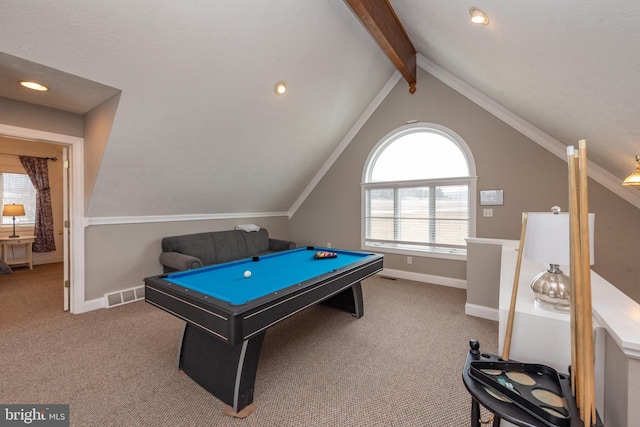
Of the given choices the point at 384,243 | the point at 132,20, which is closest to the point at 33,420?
the point at 132,20

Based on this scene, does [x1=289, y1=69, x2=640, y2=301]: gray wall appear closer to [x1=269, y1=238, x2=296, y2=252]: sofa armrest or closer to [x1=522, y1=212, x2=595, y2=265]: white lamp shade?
[x1=269, y1=238, x2=296, y2=252]: sofa armrest

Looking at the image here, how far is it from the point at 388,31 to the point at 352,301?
3.15m

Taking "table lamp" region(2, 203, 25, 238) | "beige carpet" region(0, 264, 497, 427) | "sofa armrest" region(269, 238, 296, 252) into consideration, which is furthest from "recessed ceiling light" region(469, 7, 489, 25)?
"table lamp" region(2, 203, 25, 238)

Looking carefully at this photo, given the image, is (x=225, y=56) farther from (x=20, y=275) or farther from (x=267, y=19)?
(x=20, y=275)

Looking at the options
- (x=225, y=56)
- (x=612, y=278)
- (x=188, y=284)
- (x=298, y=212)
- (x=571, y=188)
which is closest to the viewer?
(x=571, y=188)

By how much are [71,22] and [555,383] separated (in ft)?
10.9

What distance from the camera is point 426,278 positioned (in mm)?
4531

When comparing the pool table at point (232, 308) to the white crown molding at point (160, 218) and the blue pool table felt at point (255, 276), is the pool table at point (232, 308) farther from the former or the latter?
the white crown molding at point (160, 218)

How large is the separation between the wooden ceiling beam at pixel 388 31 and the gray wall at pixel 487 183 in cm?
50

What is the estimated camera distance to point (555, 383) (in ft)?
3.43

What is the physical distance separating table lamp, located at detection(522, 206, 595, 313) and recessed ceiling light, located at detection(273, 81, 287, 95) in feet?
9.72

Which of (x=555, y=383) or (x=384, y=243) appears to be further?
(x=384, y=243)

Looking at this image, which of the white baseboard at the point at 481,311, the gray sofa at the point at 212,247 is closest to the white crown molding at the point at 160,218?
the gray sofa at the point at 212,247

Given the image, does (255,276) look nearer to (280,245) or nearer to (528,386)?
(528,386)
